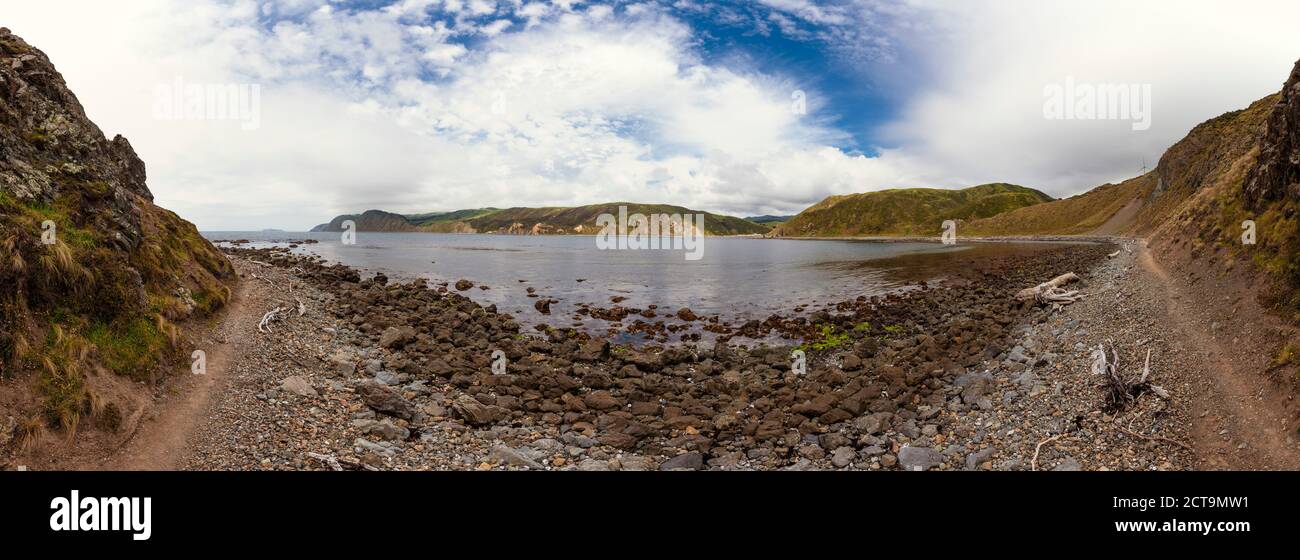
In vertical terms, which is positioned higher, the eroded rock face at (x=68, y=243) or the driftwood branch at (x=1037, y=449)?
the eroded rock face at (x=68, y=243)

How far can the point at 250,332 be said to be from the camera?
57.0 feet

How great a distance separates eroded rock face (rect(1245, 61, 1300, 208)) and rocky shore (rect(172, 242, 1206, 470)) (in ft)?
20.5

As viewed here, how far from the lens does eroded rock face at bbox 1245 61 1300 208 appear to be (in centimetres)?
1677

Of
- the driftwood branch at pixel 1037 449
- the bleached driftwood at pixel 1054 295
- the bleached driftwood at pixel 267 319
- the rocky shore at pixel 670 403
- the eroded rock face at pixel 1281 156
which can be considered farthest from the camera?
the bleached driftwood at pixel 1054 295

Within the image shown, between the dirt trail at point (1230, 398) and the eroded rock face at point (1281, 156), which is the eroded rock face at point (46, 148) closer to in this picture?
the dirt trail at point (1230, 398)

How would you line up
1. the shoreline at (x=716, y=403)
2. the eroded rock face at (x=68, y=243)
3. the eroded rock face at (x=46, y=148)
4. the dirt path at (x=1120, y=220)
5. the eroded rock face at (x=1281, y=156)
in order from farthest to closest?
1. the dirt path at (x=1120, y=220)
2. the eroded rock face at (x=1281, y=156)
3. the eroded rock face at (x=46, y=148)
4. the eroded rock face at (x=68, y=243)
5. the shoreline at (x=716, y=403)

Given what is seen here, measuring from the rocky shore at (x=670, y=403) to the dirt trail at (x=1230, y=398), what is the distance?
0.65 meters

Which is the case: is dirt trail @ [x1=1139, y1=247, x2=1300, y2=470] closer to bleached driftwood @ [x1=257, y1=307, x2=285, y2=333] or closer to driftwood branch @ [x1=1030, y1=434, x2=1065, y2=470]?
driftwood branch @ [x1=1030, y1=434, x2=1065, y2=470]

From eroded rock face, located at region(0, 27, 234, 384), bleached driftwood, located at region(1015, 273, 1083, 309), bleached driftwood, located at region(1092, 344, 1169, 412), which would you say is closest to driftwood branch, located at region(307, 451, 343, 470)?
eroded rock face, located at region(0, 27, 234, 384)

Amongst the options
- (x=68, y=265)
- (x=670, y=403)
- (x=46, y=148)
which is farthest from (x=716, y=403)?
(x=46, y=148)

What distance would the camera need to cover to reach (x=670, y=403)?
1602 cm

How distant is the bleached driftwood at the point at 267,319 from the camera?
58.5 ft

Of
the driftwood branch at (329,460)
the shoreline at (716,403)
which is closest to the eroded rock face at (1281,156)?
the shoreline at (716,403)

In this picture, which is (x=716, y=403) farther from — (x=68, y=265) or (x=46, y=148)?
(x=46, y=148)
